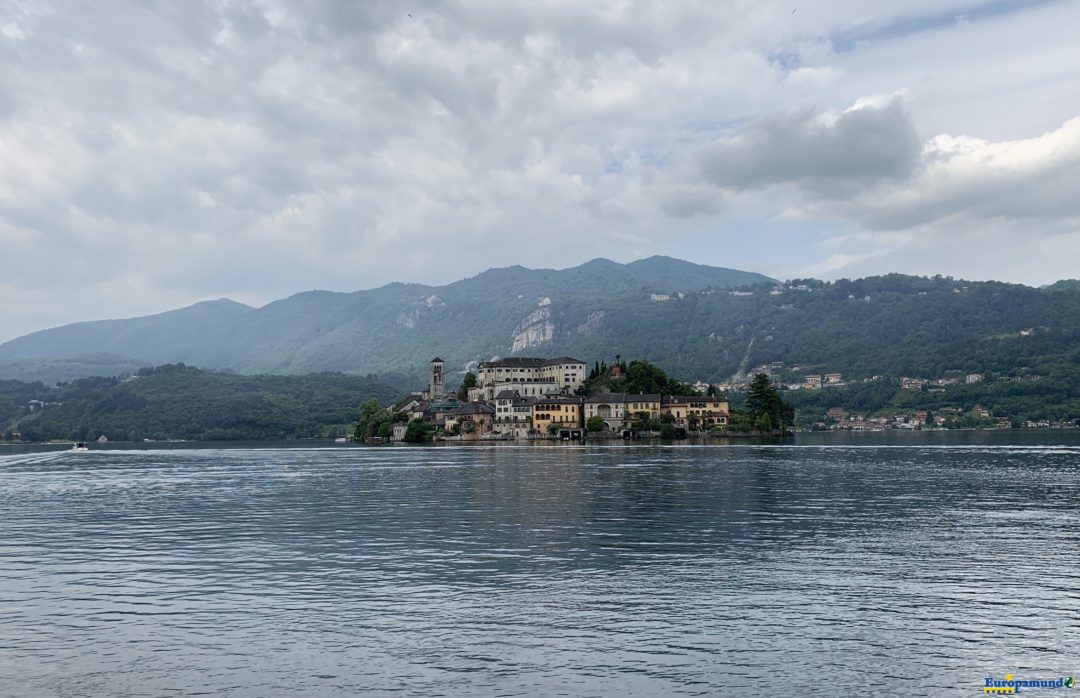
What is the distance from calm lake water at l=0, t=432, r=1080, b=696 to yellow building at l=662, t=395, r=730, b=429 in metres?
130

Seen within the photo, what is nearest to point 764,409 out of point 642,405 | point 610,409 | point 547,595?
point 642,405

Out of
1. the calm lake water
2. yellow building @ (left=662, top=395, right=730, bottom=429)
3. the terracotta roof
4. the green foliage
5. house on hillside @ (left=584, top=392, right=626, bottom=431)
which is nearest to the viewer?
the calm lake water

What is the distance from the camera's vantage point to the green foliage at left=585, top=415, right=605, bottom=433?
188500 mm

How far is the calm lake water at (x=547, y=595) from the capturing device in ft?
65.9

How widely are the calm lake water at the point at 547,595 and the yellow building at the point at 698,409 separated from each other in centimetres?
13046

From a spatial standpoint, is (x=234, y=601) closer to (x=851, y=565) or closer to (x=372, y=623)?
(x=372, y=623)

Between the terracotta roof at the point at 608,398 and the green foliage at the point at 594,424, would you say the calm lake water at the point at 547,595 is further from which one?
the terracotta roof at the point at 608,398

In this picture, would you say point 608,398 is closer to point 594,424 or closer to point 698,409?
point 594,424

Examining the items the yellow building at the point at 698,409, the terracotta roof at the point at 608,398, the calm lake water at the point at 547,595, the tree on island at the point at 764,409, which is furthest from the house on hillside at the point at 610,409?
the calm lake water at the point at 547,595

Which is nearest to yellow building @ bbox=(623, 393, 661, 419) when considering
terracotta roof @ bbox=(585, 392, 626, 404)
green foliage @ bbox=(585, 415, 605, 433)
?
Result: terracotta roof @ bbox=(585, 392, 626, 404)

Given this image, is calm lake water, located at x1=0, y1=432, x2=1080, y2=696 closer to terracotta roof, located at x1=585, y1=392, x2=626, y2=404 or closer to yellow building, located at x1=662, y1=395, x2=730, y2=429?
yellow building, located at x1=662, y1=395, x2=730, y2=429

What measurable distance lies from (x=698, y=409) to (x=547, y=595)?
16791 centimetres

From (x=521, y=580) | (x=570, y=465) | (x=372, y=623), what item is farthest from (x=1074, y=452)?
(x=372, y=623)

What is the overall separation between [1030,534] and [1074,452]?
84.5 meters
